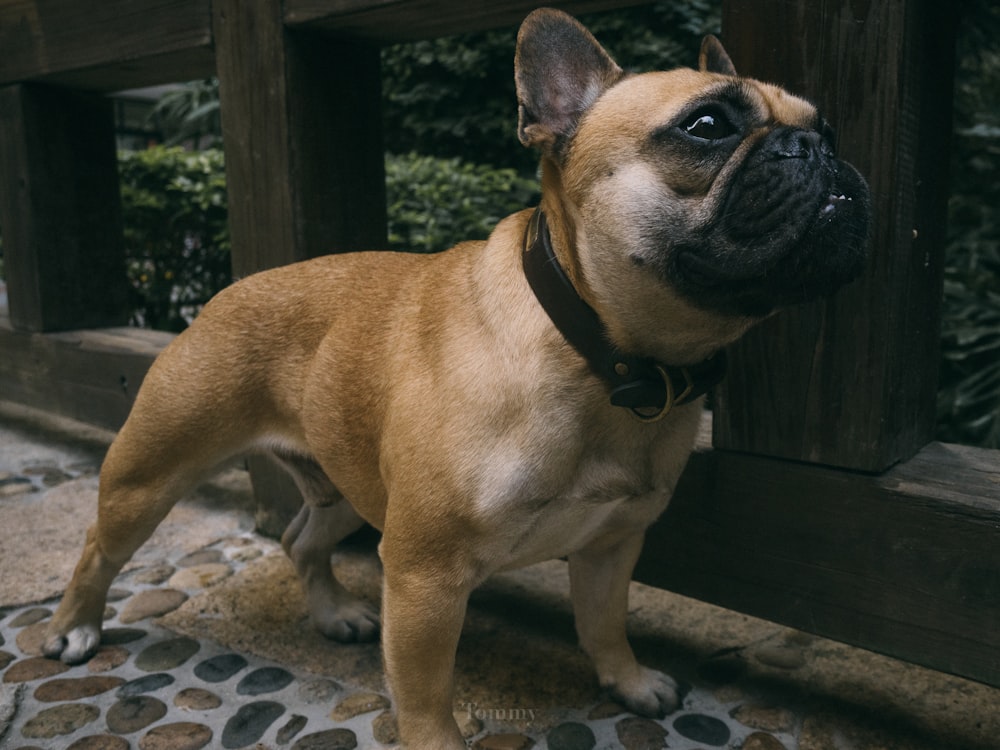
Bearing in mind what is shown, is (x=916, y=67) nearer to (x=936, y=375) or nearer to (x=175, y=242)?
(x=936, y=375)

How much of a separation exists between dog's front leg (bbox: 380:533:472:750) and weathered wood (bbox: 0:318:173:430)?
250cm

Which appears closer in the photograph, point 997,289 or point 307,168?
point 307,168

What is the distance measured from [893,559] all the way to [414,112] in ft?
20.9

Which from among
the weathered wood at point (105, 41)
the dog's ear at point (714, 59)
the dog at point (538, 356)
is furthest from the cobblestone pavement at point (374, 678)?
the weathered wood at point (105, 41)

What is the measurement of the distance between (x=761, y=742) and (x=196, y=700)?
153 cm

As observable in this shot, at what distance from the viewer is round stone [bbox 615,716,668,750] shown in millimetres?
2299

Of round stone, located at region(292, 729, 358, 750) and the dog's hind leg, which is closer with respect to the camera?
round stone, located at region(292, 729, 358, 750)

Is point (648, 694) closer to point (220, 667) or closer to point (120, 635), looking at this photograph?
A: point (220, 667)

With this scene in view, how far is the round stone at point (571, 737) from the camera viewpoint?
7.54 ft

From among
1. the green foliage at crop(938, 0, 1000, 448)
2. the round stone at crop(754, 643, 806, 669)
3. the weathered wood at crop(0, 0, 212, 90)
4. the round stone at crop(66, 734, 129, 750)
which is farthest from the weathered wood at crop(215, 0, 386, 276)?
the green foliage at crop(938, 0, 1000, 448)

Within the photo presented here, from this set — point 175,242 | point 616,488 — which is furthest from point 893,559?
point 175,242

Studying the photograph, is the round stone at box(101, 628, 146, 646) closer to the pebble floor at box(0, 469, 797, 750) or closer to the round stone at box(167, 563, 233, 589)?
the pebble floor at box(0, 469, 797, 750)

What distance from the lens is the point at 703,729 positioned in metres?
2.37

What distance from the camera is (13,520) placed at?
3.81 m
